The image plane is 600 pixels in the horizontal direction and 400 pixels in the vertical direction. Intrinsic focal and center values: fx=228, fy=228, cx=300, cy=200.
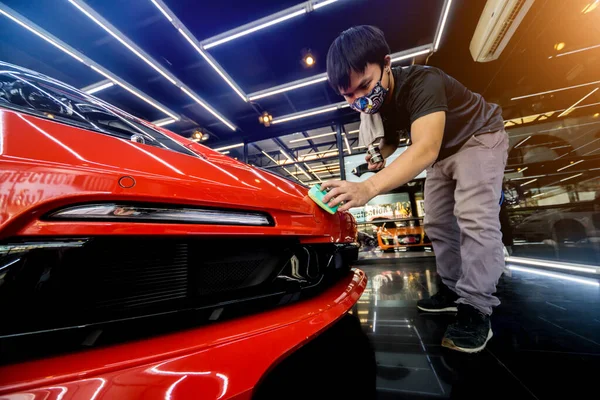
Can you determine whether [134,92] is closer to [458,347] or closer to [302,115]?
[302,115]

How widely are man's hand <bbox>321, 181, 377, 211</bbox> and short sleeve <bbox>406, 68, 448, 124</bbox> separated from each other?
0.45 metres

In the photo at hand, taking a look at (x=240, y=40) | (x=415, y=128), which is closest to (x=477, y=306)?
(x=415, y=128)

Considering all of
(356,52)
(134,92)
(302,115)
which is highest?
(134,92)

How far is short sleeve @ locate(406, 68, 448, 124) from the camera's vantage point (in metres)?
0.92

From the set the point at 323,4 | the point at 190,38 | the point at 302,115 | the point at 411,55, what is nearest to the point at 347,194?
the point at 323,4

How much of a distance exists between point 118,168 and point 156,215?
118mm

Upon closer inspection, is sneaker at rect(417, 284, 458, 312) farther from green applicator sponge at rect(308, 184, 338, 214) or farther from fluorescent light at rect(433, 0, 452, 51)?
fluorescent light at rect(433, 0, 452, 51)

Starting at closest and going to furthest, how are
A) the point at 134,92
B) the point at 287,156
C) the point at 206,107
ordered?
1. the point at 134,92
2. the point at 206,107
3. the point at 287,156

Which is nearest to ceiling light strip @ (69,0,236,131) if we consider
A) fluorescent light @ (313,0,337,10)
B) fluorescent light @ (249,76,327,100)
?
fluorescent light @ (249,76,327,100)

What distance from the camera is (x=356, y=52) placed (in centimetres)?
98

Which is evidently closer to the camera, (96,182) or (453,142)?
(96,182)

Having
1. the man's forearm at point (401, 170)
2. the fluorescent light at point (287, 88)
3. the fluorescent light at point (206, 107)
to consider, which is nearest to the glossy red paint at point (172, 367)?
the man's forearm at point (401, 170)

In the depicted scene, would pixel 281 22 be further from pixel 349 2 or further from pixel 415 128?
pixel 415 128

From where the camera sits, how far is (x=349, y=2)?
3254 millimetres
